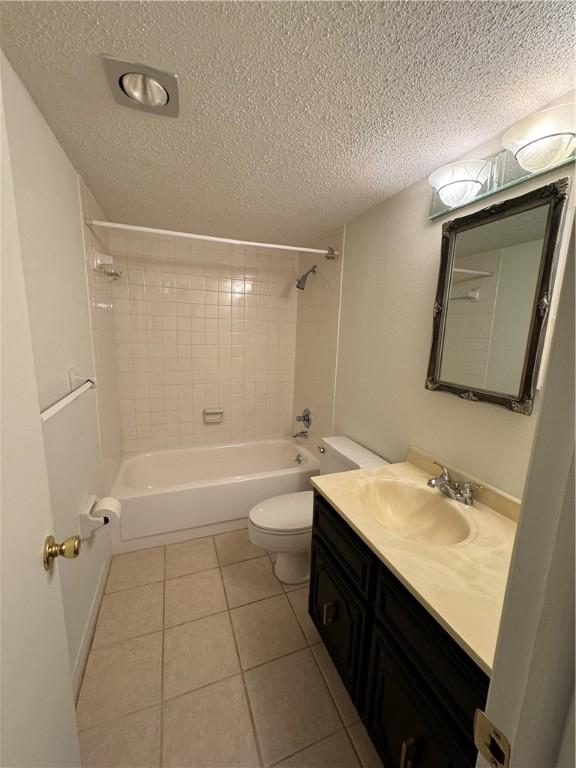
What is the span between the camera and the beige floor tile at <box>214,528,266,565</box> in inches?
76.5

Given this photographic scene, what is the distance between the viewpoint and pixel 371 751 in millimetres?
1051

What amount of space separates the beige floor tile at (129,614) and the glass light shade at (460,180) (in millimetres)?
2419

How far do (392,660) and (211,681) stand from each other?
86cm

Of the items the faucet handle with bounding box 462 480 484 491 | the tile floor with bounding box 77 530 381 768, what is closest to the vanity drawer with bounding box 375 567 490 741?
Result: the faucet handle with bounding box 462 480 484 491

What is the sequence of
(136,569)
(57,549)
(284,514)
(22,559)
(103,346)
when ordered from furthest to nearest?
1. (103,346)
2. (136,569)
3. (284,514)
4. (57,549)
5. (22,559)

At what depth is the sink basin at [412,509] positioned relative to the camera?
114 centimetres

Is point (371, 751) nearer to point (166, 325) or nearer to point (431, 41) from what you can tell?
point (431, 41)

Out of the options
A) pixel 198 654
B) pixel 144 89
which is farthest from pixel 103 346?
pixel 198 654

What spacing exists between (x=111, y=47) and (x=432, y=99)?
38.4 inches

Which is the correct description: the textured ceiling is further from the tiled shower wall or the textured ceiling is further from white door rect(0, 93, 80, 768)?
the tiled shower wall

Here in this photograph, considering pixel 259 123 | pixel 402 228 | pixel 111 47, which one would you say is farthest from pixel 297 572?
pixel 111 47

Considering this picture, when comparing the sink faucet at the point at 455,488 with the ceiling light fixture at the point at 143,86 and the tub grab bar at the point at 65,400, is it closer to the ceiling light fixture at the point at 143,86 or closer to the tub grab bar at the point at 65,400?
the tub grab bar at the point at 65,400

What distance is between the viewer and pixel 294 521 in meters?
1.66

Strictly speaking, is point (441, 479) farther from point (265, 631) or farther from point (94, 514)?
point (94, 514)
